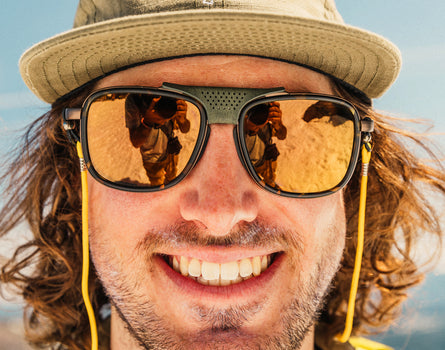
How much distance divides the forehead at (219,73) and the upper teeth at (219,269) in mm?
754

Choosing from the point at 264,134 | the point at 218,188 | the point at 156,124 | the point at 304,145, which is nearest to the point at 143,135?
the point at 156,124

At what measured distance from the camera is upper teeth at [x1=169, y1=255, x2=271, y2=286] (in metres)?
1.79

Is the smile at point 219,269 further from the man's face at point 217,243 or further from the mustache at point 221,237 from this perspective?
the mustache at point 221,237

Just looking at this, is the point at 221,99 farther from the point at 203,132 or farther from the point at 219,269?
Answer: the point at 219,269

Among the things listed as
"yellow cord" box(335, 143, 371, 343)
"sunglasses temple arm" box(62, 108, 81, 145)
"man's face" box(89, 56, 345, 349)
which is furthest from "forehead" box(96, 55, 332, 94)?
"yellow cord" box(335, 143, 371, 343)

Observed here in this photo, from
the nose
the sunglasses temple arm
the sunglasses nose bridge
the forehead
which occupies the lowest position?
the nose

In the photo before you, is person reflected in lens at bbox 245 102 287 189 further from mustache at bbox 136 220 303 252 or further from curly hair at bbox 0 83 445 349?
curly hair at bbox 0 83 445 349

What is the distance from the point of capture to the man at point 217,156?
61.3 inches

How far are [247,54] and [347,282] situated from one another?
203 centimetres

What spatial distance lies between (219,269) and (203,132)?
60 centimetres

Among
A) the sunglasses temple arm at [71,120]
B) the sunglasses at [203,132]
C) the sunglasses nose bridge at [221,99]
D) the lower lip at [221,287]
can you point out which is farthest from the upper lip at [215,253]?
the sunglasses temple arm at [71,120]

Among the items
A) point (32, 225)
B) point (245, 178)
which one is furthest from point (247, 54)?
point (32, 225)

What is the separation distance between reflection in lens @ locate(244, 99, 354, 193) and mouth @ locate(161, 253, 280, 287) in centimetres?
40

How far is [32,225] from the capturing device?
279 centimetres
